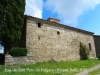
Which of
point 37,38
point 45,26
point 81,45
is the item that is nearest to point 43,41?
point 37,38

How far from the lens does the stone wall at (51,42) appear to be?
1531cm

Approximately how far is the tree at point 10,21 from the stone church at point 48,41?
1.39 m

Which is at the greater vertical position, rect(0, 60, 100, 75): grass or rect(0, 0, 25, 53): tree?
rect(0, 0, 25, 53): tree

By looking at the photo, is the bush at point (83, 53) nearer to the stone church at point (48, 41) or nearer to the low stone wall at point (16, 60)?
the stone church at point (48, 41)

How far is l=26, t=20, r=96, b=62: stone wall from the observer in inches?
603

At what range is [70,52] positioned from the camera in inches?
760

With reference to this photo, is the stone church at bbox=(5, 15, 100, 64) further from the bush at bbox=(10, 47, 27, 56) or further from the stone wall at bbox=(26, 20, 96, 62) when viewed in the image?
the bush at bbox=(10, 47, 27, 56)

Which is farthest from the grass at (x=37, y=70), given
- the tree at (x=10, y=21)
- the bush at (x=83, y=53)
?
the bush at (x=83, y=53)

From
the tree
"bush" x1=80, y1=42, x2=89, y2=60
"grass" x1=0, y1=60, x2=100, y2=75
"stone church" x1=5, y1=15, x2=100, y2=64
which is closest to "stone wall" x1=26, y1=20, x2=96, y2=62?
"stone church" x1=5, y1=15, x2=100, y2=64

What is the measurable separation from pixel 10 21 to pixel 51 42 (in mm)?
6368

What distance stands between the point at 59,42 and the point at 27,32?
5387mm

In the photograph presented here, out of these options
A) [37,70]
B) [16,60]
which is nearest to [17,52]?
[16,60]

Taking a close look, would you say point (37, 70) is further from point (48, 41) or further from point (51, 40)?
point (51, 40)

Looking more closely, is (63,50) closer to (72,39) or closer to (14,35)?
(72,39)
